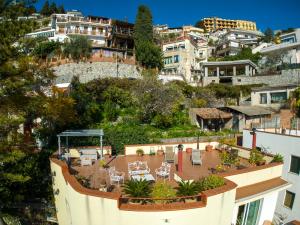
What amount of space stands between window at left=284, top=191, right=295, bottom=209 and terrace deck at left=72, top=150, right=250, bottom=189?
553 cm

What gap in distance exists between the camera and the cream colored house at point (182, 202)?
831cm

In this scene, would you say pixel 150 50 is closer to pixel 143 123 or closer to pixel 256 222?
pixel 143 123

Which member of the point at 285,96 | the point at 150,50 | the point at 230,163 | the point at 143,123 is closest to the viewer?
the point at 230,163

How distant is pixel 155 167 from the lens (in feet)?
49.1

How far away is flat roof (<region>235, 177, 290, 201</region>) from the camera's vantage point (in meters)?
10.8

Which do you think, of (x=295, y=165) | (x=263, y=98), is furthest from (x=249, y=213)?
(x=263, y=98)

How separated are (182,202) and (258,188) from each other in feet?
15.1

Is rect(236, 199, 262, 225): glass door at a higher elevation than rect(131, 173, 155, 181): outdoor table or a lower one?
lower

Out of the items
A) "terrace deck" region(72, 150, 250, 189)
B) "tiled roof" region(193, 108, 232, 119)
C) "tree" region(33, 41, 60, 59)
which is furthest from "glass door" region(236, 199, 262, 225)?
"tree" region(33, 41, 60, 59)

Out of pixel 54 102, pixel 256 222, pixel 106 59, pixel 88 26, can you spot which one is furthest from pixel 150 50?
pixel 256 222

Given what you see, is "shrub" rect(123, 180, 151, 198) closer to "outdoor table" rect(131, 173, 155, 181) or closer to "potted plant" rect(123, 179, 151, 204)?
"potted plant" rect(123, 179, 151, 204)

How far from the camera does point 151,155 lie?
59.4ft

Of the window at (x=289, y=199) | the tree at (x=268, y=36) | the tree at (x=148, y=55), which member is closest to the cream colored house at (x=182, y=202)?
the window at (x=289, y=199)

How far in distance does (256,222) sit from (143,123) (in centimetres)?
2187
